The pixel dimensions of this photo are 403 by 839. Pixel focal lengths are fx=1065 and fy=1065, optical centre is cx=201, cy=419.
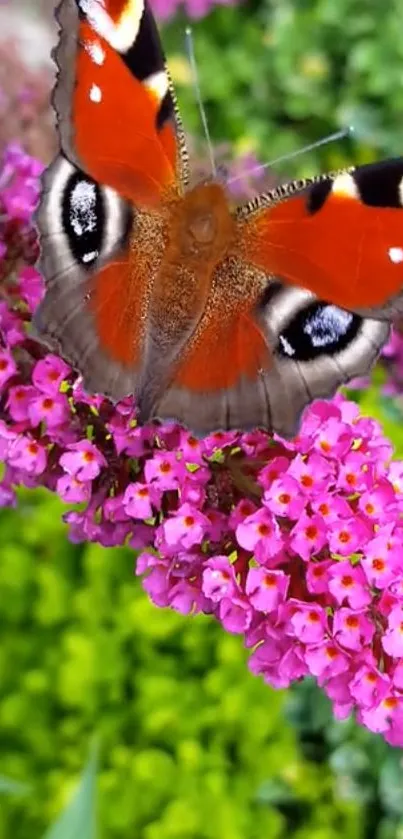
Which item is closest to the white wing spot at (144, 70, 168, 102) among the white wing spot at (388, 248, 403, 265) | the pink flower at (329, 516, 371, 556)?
the white wing spot at (388, 248, 403, 265)

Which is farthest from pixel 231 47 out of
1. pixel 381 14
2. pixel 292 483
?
pixel 292 483

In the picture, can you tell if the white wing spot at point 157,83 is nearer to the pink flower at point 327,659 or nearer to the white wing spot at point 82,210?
the white wing spot at point 82,210

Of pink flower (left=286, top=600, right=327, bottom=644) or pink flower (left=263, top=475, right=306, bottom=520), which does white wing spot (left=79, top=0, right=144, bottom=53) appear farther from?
pink flower (left=286, top=600, right=327, bottom=644)

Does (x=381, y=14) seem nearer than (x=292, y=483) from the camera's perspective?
No

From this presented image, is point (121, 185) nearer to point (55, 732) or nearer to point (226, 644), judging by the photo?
point (226, 644)

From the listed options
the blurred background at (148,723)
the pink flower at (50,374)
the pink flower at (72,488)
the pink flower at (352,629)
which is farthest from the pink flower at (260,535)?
the blurred background at (148,723)

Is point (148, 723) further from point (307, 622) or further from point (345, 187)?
point (345, 187)

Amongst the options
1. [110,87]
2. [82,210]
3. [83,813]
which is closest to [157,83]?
[110,87]
